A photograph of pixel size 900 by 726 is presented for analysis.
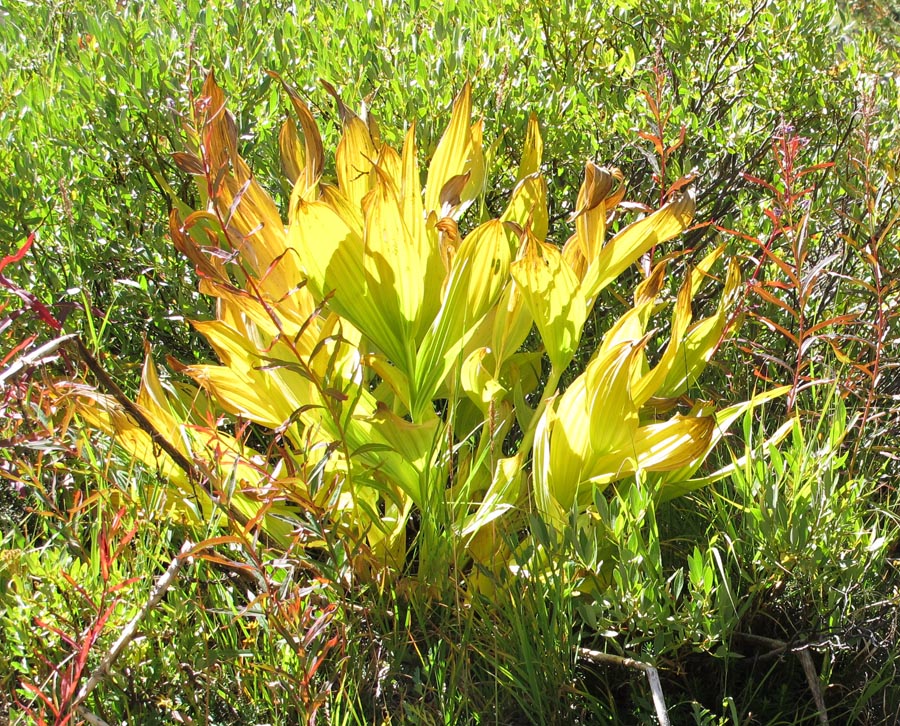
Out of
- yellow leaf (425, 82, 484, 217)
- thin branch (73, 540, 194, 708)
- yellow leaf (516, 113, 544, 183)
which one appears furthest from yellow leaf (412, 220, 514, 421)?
thin branch (73, 540, 194, 708)

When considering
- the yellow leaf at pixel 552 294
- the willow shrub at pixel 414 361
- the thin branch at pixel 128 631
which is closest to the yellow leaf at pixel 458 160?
the willow shrub at pixel 414 361

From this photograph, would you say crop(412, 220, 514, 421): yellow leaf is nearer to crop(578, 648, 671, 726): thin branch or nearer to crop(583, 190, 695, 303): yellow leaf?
crop(583, 190, 695, 303): yellow leaf

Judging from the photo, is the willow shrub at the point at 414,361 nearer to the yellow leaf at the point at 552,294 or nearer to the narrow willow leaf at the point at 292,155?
the yellow leaf at the point at 552,294

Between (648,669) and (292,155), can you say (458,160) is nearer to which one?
(292,155)

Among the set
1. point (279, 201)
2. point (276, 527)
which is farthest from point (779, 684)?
point (279, 201)

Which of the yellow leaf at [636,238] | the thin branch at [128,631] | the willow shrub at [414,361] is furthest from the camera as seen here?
the yellow leaf at [636,238]

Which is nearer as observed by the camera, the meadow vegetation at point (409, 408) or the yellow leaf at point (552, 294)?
the meadow vegetation at point (409, 408)

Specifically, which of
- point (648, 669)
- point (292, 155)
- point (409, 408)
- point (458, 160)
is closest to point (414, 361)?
point (409, 408)
